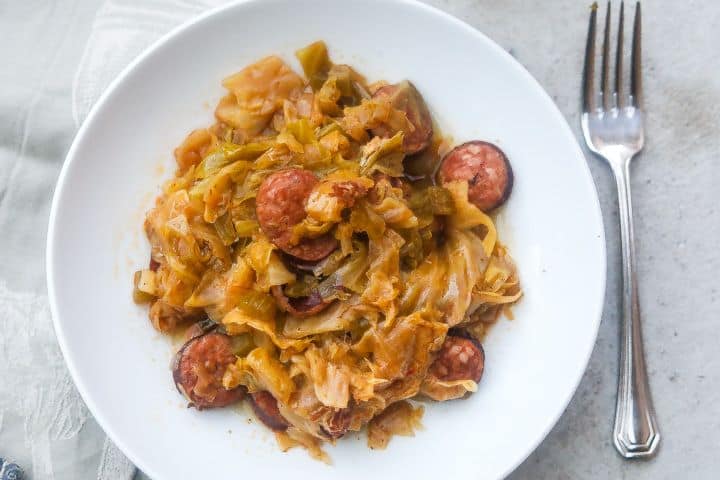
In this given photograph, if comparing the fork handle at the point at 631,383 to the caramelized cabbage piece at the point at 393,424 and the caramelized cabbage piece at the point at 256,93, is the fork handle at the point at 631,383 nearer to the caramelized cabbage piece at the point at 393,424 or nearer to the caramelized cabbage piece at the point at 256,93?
the caramelized cabbage piece at the point at 393,424

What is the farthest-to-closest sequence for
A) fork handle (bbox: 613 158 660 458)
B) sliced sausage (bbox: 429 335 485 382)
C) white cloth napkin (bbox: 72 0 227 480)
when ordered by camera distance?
1. white cloth napkin (bbox: 72 0 227 480)
2. fork handle (bbox: 613 158 660 458)
3. sliced sausage (bbox: 429 335 485 382)

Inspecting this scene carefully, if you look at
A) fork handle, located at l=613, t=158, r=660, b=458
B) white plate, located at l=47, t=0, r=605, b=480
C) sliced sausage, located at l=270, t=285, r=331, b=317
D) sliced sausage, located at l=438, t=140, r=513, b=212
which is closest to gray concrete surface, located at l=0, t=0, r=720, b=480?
fork handle, located at l=613, t=158, r=660, b=458

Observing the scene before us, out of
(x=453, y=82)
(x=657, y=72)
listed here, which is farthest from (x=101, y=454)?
(x=657, y=72)

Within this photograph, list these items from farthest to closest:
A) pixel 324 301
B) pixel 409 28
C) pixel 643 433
→ pixel 643 433 < pixel 409 28 < pixel 324 301

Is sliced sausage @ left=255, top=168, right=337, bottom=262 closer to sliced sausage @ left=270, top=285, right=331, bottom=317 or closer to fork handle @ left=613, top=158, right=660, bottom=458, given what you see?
sliced sausage @ left=270, top=285, right=331, bottom=317

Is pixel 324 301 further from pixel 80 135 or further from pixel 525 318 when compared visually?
pixel 80 135

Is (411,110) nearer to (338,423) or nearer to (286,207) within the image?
(286,207)
